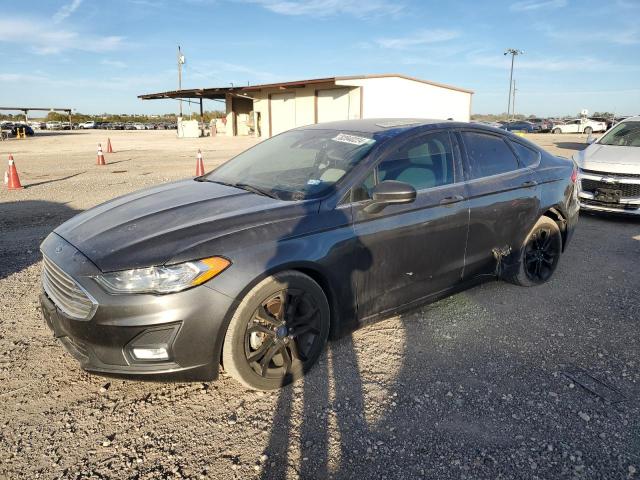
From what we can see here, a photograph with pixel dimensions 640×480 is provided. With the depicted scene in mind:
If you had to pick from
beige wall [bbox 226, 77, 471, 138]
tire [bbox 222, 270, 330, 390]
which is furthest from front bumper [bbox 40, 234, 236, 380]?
beige wall [bbox 226, 77, 471, 138]

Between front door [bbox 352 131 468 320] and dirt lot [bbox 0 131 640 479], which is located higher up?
front door [bbox 352 131 468 320]

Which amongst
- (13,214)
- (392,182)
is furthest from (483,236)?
(13,214)

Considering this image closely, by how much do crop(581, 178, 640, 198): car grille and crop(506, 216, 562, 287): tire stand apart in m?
3.57

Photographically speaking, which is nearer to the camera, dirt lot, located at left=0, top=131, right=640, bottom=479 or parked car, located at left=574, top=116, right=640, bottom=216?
dirt lot, located at left=0, top=131, right=640, bottom=479

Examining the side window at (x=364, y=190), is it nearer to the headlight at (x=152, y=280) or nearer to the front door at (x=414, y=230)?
the front door at (x=414, y=230)

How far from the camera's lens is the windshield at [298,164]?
338 cm

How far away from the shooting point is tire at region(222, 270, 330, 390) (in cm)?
276

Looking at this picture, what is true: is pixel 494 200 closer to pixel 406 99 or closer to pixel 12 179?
pixel 12 179

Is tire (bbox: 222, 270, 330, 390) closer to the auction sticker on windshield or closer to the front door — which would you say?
the front door

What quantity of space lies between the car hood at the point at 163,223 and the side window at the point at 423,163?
0.86 m

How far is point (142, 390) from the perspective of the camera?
9.91 ft

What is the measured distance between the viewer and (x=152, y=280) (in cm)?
255

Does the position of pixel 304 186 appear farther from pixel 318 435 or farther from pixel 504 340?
pixel 504 340

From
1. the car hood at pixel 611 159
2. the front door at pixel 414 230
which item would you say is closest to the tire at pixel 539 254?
the front door at pixel 414 230
